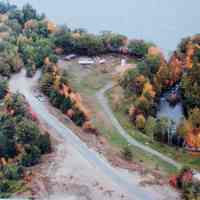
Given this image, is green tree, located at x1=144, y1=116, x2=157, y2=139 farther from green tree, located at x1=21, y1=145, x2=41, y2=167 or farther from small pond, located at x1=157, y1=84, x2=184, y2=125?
green tree, located at x1=21, y1=145, x2=41, y2=167

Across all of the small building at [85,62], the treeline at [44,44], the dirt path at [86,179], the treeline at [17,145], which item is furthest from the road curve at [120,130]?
the treeline at [44,44]

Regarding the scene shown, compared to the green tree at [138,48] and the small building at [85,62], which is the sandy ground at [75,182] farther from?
the green tree at [138,48]

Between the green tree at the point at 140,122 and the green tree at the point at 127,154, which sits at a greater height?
the green tree at the point at 140,122

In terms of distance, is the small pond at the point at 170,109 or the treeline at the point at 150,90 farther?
the small pond at the point at 170,109

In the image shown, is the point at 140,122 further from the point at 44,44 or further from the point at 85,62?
the point at 44,44

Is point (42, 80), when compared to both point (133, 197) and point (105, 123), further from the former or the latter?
point (133, 197)

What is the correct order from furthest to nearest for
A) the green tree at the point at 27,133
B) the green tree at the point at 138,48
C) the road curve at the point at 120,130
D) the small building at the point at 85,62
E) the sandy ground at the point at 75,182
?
the green tree at the point at 138,48, the small building at the point at 85,62, the road curve at the point at 120,130, the green tree at the point at 27,133, the sandy ground at the point at 75,182

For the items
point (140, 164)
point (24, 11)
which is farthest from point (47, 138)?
point (24, 11)
